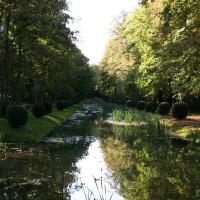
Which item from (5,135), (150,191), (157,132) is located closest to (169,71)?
(157,132)

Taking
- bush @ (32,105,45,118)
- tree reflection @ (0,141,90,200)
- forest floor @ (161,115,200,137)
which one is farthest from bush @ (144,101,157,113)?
tree reflection @ (0,141,90,200)

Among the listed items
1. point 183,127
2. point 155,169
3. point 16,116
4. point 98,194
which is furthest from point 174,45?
point 98,194

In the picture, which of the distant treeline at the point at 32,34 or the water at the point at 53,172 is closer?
the water at the point at 53,172

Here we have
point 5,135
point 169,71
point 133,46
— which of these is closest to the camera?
point 5,135

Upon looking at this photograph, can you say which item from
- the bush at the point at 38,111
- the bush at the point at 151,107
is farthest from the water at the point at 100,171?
the bush at the point at 151,107

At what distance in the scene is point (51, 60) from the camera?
4084 cm

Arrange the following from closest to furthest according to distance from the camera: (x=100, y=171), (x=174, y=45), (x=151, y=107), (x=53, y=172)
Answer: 1. (x=53, y=172)
2. (x=100, y=171)
3. (x=174, y=45)
4. (x=151, y=107)

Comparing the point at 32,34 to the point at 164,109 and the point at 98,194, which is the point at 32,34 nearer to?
the point at 164,109

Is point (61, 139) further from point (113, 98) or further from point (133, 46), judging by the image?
point (113, 98)

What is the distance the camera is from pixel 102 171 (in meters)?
18.6

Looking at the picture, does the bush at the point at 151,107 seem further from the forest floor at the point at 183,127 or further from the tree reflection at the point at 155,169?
the tree reflection at the point at 155,169

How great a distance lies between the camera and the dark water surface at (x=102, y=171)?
1436cm

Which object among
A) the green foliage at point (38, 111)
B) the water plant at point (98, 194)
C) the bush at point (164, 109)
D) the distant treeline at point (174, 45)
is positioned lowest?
the water plant at point (98, 194)

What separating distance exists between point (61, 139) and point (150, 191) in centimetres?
1610
